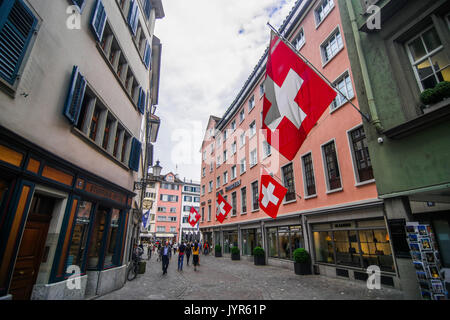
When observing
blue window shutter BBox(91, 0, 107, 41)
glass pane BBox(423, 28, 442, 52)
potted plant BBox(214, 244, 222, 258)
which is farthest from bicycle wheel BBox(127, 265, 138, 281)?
potted plant BBox(214, 244, 222, 258)

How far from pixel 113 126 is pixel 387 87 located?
34.7 ft

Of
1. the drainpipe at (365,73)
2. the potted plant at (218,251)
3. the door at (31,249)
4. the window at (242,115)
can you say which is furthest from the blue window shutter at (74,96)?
the potted plant at (218,251)

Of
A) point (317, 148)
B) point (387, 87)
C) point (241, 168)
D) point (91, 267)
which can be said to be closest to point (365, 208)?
point (317, 148)

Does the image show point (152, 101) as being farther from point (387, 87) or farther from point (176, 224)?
point (176, 224)

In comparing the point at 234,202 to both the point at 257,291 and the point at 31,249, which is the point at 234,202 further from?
the point at 31,249

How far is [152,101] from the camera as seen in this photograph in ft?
75.5

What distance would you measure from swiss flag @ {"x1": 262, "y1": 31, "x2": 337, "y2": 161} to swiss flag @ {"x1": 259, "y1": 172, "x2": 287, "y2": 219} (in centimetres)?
618

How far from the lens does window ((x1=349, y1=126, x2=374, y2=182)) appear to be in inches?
426

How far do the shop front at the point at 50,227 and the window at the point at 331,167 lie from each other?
1183 centimetres

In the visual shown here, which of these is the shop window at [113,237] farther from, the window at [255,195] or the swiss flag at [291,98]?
the window at [255,195]

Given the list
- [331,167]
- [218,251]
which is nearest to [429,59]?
[331,167]

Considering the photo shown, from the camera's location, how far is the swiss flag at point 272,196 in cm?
1264

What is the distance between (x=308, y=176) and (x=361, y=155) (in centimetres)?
421
